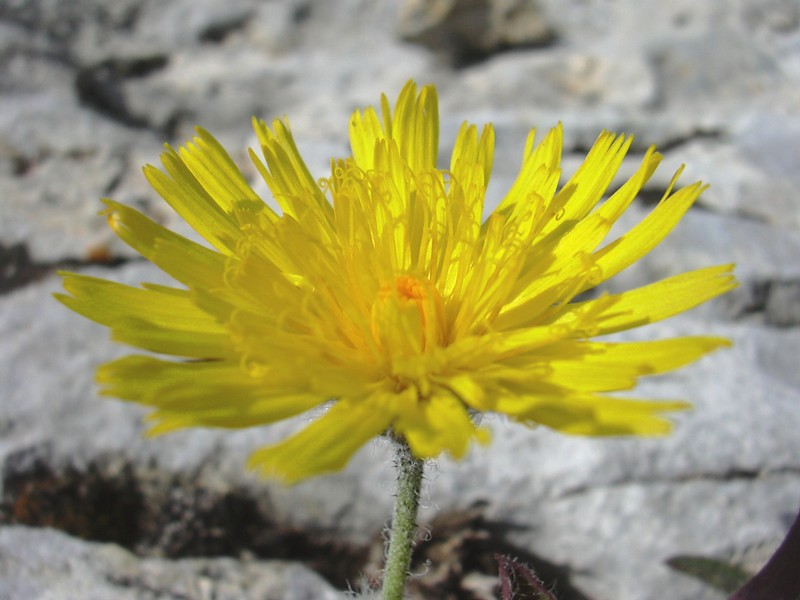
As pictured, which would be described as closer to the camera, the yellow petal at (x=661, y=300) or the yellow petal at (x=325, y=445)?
the yellow petal at (x=325, y=445)

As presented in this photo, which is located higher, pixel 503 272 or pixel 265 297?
pixel 503 272

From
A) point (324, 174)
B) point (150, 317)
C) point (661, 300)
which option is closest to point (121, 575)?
point (150, 317)

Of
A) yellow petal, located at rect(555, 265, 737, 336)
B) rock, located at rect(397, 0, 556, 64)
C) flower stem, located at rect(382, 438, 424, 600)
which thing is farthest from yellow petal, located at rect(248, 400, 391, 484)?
rock, located at rect(397, 0, 556, 64)

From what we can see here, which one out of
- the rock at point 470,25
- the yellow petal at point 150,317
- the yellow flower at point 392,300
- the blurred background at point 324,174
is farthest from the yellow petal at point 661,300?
the rock at point 470,25

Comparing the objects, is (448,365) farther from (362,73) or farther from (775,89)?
(775,89)

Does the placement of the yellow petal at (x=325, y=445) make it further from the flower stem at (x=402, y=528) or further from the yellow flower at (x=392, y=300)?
the flower stem at (x=402, y=528)

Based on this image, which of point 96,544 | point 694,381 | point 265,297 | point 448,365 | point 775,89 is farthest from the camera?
point 775,89

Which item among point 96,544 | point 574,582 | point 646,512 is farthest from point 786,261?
point 96,544
